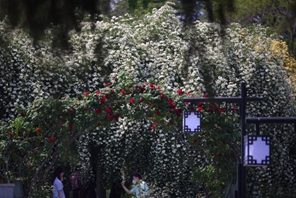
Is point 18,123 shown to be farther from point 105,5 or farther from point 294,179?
point 105,5

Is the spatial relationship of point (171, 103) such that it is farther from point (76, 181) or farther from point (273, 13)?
point (273, 13)

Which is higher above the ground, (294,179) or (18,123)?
(18,123)

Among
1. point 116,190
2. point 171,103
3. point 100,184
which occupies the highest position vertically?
point 171,103

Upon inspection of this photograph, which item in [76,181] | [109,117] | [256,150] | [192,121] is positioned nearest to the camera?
[256,150]

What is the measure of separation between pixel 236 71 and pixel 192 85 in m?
1.24

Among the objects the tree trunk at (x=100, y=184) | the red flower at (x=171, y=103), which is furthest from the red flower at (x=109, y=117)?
the tree trunk at (x=100, y=184)

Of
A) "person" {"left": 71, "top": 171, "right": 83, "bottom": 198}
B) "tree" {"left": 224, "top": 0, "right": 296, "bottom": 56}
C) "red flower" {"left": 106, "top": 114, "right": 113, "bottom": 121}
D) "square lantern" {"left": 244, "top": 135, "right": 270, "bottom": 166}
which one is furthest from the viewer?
"person" {"left": 71, "top": 171, "right": 83, "bottom": 198}

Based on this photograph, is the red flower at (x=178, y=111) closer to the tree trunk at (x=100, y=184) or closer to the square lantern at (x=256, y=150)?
the square lantern at (x=256, y=150)

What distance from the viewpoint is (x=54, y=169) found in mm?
10789

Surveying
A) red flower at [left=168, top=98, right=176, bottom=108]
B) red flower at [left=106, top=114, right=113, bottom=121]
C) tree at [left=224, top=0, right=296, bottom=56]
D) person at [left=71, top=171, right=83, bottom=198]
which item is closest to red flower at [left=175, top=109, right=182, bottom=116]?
red flower at [left=168, top=98, right=176, bottom=108]

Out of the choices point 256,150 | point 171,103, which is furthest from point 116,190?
point 256,150

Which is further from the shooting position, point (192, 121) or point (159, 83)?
point (159, 83)

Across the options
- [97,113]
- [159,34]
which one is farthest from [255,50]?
[97,113]

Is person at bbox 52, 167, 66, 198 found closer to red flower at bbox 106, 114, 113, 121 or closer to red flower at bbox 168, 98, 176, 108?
red flower at bbox 106, 114, 113, 121
